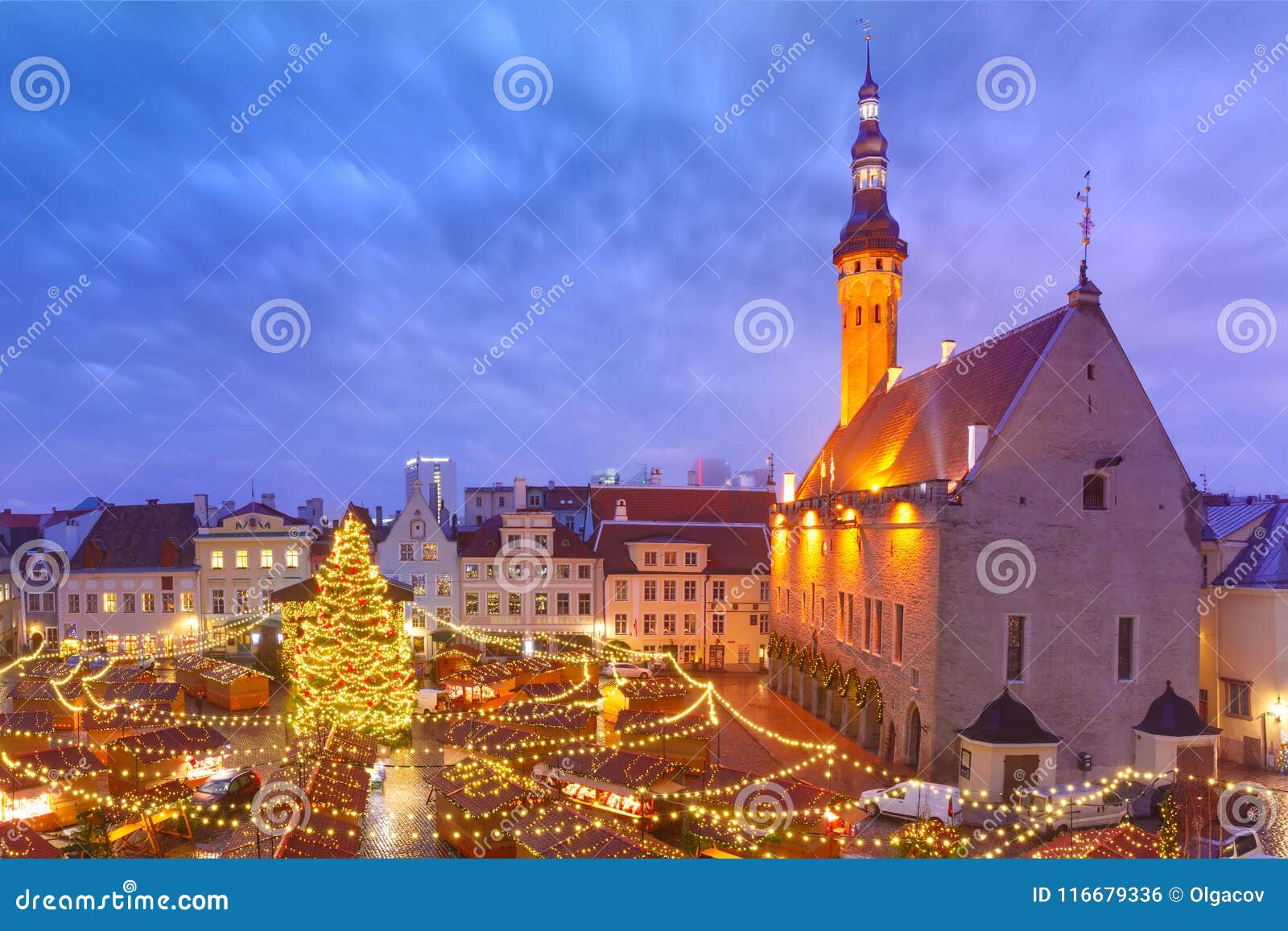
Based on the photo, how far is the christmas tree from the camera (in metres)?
27.5

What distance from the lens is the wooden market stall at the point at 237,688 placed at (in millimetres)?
34312

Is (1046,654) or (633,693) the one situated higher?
(1046,654)

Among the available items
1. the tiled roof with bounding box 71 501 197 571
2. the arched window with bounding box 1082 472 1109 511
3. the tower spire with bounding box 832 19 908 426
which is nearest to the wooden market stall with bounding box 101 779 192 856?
the arched window with bounding box 1082 472 1109 511

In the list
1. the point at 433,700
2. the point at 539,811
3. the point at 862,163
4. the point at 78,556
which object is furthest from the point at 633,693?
the point at 78,556

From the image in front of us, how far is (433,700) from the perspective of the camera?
34.9 meters

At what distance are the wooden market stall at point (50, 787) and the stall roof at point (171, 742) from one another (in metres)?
1.04

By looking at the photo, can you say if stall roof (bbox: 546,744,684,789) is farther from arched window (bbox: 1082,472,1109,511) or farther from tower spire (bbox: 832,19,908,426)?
tower spire (bbox: 832,19,908,426)

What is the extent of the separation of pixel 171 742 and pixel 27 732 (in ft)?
23.0

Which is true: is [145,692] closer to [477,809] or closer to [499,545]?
[499,545]

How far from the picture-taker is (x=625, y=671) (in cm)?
3950

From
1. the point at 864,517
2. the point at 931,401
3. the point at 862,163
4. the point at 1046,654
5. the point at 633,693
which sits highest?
the point at 862,163

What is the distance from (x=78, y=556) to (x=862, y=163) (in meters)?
55.2

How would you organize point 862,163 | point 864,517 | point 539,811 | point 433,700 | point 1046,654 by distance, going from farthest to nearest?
1. point 862,163
2. point 433,700
3. point 864,517
4. point 1046,654
5. point 539,811

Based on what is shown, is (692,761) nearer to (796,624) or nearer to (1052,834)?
(1052,834)
